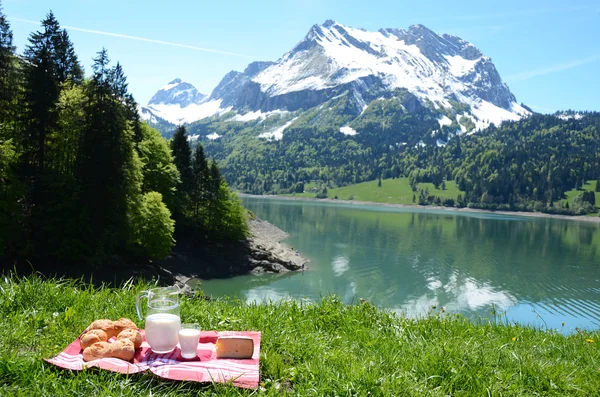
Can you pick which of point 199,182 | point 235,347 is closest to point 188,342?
point 235,347

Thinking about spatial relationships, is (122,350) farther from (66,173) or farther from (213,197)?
(213,197)

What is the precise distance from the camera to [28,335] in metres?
4.51

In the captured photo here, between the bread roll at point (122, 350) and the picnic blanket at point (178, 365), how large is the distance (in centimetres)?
6

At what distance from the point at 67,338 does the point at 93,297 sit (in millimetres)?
1796

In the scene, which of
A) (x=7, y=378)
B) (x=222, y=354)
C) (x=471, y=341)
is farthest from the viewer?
(x=471, y=341)

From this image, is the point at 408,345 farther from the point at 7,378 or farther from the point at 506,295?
the point at 506,295

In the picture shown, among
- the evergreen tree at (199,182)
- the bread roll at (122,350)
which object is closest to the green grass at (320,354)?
the bread roll at (122,350)

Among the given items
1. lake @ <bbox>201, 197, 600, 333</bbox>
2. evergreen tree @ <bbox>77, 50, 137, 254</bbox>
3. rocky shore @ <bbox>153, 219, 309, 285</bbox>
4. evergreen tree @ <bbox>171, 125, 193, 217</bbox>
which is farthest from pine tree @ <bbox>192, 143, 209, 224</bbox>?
evergreen tree @ <bbox>77, 50, 137, 254</bbox>

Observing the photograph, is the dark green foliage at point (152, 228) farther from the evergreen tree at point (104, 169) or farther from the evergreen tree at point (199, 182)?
the evergreen tree at point (199, 182)

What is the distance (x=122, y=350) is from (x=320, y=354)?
2.06m

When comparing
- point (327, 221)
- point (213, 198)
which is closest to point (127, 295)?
point (213, 198)

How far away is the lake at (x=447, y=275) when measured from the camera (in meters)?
41.1

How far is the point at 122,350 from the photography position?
3938 mm

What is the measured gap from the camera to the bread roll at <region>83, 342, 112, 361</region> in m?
3.86
